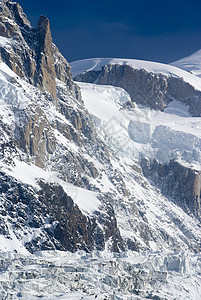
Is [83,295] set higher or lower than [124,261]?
lower

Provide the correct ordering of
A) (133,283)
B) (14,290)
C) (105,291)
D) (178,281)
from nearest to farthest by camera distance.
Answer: (14,290) → (105,291) → (133,283) → (178,281)

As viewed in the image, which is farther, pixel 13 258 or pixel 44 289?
pixel 13 258

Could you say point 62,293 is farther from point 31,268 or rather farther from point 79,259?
point 79,259

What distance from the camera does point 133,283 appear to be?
15562 cm

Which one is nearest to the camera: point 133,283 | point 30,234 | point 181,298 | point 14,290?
point 14,290

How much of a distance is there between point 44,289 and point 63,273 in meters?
12.4

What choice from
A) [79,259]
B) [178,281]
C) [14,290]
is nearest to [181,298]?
[178,281]

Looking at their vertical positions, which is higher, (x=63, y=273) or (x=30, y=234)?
(x=30, y=234)

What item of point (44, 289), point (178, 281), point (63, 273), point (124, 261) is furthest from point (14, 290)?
point (178, 281)

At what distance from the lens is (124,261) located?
6954 inches

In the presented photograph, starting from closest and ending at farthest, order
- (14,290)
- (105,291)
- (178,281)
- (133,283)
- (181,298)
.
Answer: (14,290) < (105,291) < (133,283) < (181,298) < (178,281)

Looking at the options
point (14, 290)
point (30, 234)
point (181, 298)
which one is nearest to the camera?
point (14, 290)

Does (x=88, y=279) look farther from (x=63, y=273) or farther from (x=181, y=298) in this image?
(x=181, y=298)

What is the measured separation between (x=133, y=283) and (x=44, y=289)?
2778 centimetres
